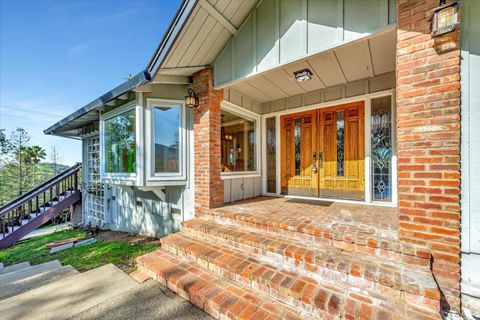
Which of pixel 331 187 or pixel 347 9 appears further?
pixel 331 187

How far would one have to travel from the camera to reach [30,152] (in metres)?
13.1

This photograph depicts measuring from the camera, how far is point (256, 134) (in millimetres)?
5109

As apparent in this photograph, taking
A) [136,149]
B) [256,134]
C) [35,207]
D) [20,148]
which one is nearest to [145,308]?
[136,149]

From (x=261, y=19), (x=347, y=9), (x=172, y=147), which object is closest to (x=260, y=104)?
(x=261, y=19)

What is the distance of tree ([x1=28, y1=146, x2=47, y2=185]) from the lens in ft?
42.0

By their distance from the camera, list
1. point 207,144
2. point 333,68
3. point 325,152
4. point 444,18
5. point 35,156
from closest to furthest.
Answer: point 444,18, point 333,68, point 207,144, point 325,152, point 35,156

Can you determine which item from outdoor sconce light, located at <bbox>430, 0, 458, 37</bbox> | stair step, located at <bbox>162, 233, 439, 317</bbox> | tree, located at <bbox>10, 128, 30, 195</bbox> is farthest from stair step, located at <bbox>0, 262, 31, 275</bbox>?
tree, located at <bbox>10, 128, 30, 195</bbox>

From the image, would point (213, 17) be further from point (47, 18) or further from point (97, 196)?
point (97, 196)

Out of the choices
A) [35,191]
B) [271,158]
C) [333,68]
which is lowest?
[35,191]

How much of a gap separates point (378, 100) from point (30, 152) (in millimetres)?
19332

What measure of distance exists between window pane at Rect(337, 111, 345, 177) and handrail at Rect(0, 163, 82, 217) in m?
9.43

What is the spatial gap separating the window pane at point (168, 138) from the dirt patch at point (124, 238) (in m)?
1.91

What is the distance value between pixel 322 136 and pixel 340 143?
405mm

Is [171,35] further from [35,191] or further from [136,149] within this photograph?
[35,191]
